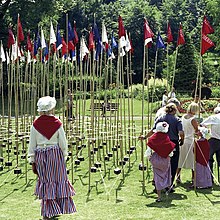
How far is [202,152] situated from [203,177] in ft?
1.53

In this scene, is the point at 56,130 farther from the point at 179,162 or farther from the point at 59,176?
the point at 179,162

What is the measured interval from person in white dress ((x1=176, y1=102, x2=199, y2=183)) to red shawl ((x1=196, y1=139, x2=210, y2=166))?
0.12m

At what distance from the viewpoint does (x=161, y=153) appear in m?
8.01

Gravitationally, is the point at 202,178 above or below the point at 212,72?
below

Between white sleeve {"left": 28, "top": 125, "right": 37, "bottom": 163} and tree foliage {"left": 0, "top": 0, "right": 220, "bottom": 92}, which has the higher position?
tree foliage {"left": 0, "top": 0, "right": 220, "bottom": 92}

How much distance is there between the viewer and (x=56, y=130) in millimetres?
6605

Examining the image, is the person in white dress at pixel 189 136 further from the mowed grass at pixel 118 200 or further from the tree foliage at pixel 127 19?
the tree foliage at pixel 127 19

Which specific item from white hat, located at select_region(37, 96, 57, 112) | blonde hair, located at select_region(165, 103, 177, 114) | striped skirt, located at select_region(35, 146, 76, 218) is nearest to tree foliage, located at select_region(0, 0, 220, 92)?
blonde hair, located at select_region(165, 103, 177, 114)

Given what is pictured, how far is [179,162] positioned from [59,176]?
3.19m

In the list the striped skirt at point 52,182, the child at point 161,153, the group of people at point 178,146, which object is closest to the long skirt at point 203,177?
the group of people at point 178,146

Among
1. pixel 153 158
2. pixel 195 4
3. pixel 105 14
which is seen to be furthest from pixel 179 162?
pixel 195 4

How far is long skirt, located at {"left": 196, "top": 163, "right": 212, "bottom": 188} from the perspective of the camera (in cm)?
872

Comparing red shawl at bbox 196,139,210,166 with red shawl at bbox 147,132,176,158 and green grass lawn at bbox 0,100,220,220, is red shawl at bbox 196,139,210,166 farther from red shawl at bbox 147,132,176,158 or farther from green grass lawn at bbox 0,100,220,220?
red shawl at bbox 147,132,176,158

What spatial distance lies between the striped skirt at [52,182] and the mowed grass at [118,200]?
0.53 m
